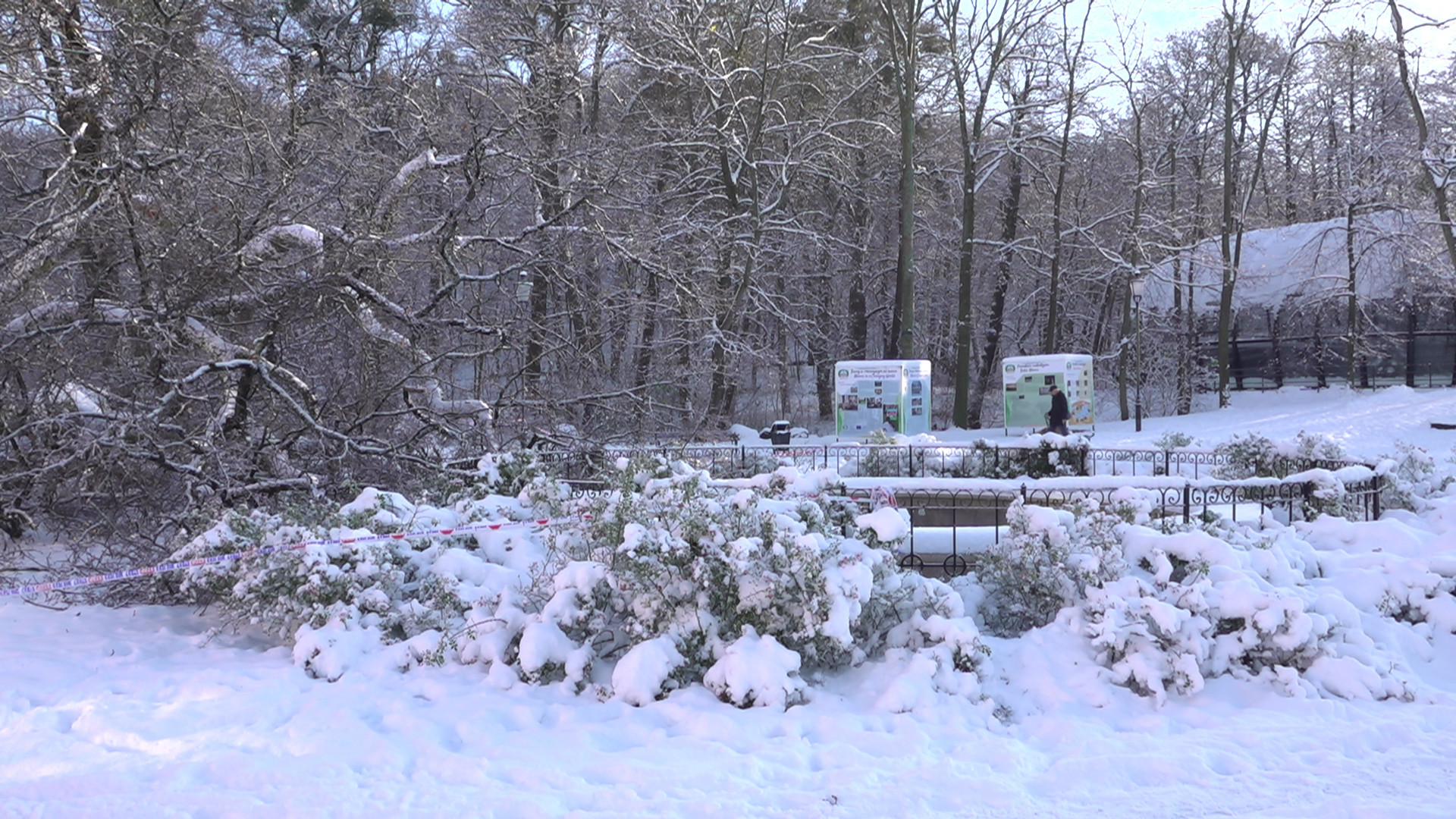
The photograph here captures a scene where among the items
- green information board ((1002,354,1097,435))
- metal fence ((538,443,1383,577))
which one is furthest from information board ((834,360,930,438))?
metal fence ((538,443,1383,577))

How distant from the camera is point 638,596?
5398 millimetres

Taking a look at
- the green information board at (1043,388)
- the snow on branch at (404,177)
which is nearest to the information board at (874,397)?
the green information board at (1043,388)

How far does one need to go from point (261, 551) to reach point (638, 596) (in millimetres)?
2510

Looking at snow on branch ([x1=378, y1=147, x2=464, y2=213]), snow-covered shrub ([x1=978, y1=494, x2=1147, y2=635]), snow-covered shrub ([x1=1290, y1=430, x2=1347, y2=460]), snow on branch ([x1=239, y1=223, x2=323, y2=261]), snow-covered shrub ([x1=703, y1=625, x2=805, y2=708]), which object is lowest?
snow-covered shrub ([x1=703, y1=625, x2=805, y2=708])

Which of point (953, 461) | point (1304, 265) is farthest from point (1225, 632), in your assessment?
point (1304, 265)

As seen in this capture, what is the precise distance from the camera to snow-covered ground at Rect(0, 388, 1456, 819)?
4.04 metres

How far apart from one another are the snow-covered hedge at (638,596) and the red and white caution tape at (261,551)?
0.05 metres

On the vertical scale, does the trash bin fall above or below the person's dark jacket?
below

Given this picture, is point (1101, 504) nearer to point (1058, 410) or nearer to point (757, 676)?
point (757, 676)

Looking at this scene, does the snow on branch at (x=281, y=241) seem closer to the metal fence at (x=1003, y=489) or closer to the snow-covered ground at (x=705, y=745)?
the metal fence at (x=1003, y=489)

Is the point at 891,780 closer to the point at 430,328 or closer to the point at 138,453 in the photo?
the point at 138,453

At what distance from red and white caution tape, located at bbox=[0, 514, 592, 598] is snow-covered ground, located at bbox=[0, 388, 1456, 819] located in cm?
61

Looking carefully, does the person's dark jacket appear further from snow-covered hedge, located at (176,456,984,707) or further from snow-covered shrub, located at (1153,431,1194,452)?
snow-covered hedge, located at (176,456,984,707)

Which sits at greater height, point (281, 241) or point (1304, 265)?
point (1304, 265)
